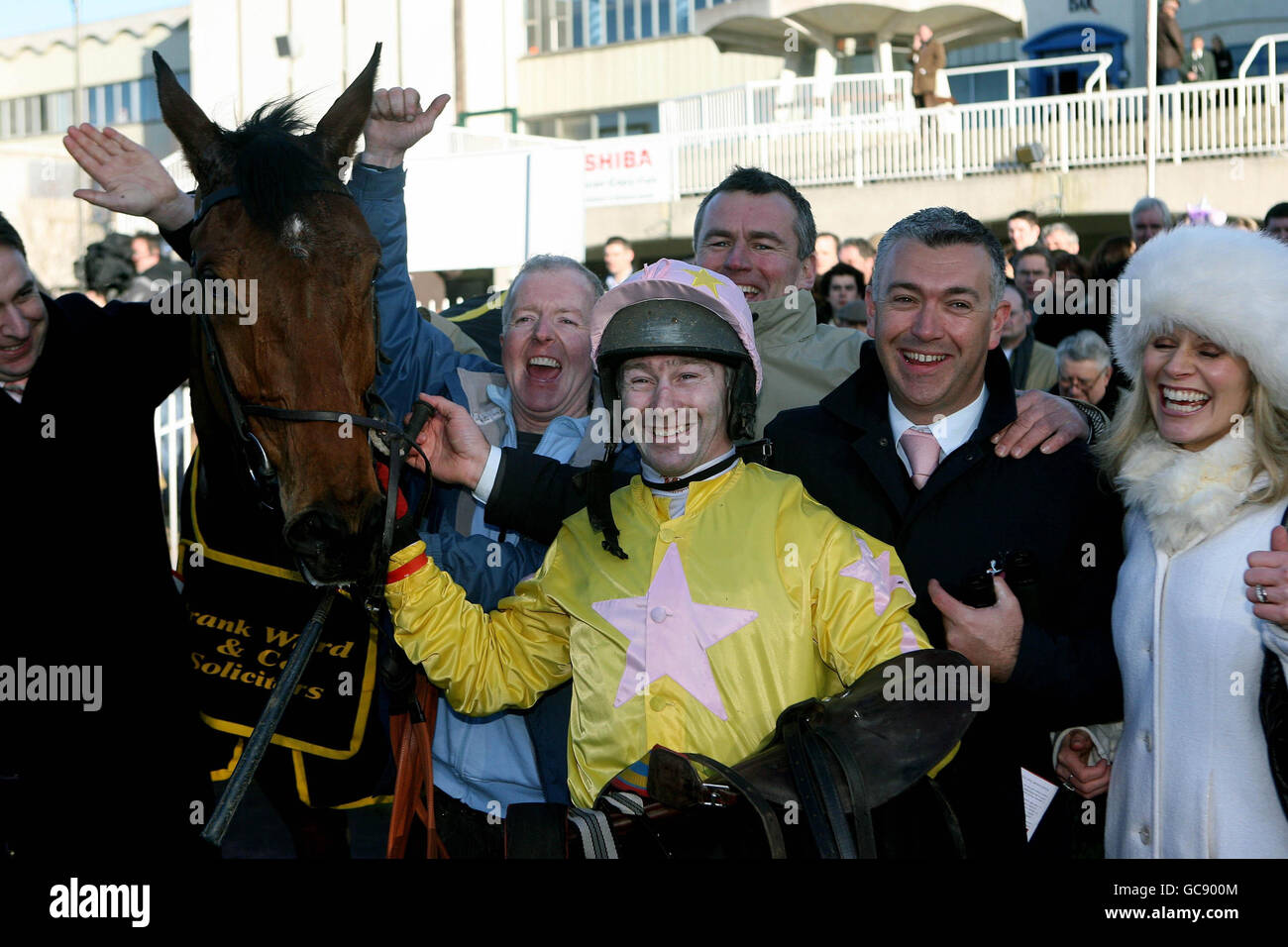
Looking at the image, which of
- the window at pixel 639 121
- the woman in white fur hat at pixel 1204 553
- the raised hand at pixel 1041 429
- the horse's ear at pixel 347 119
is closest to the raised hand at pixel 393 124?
the horse's ear at pixel 347 119

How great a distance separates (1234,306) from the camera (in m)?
2.46

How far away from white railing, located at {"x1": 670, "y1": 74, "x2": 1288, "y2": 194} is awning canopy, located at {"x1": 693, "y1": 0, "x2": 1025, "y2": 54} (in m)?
4.25

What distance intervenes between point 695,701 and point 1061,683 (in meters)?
0.81

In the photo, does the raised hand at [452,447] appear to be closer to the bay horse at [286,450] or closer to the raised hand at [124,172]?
the bay horse at [286,450]

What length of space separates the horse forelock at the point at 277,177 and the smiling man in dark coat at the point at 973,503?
1.21 m

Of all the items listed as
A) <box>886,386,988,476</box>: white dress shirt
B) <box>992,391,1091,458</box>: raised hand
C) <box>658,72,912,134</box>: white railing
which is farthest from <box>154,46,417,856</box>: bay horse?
<box>658,72,912,134</box>: white railing

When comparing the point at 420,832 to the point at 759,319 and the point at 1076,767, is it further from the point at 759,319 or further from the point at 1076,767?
the point at 759,319

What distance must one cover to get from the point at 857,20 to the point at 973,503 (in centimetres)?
2124

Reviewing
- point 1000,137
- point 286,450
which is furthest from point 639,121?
point 286,450

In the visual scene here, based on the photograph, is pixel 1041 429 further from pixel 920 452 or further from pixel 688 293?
pixel 688 293

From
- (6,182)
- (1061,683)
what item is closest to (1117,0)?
(6,182)

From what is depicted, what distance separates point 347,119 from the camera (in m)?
3.01

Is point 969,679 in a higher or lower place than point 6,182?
lower

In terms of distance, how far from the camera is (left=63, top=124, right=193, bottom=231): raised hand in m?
2.83
